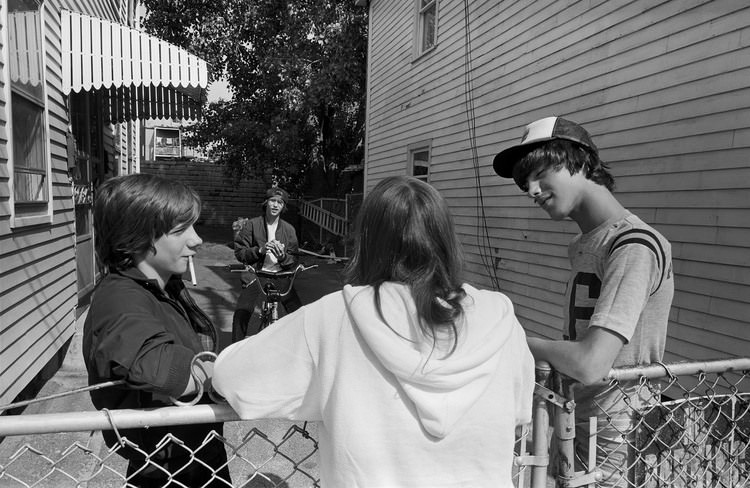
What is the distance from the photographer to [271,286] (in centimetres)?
606

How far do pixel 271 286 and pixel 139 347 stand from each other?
187 inches

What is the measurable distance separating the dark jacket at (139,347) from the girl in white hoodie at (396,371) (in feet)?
0.68

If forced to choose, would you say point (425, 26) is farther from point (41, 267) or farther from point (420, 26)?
point (41, 267)

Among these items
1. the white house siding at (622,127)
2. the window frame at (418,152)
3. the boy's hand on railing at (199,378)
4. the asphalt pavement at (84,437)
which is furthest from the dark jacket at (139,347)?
the window frame at (418,152)

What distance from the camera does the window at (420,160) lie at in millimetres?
9923

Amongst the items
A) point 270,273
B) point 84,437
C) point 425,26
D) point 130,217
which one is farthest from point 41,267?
point 425,26

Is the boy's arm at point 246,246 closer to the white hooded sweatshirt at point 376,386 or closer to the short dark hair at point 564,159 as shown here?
the short dark hair at point 564,159

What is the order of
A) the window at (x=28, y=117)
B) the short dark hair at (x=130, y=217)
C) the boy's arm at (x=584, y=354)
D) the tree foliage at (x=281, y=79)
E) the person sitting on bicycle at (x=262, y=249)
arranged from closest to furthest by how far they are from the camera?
the boy's arm at (x=584, y=354), the short dark hair at (x=130, y=217), the window at (x=28, y=117), the person sitting on bicycle at (x=262, y=249), the tree foliage at (x=281, y=79)

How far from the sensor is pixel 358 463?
3.83 ft

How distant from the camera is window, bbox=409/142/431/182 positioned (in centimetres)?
992

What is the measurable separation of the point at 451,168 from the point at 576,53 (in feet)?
10.6

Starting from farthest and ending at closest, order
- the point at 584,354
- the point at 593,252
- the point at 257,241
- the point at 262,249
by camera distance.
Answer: the point at 257,241, the point at 262,249, the point at 593,252, the point at 584,354

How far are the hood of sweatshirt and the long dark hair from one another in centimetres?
4

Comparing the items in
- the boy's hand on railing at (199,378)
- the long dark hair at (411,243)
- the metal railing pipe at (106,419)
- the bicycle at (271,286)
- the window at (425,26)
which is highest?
the window at (425,26)
